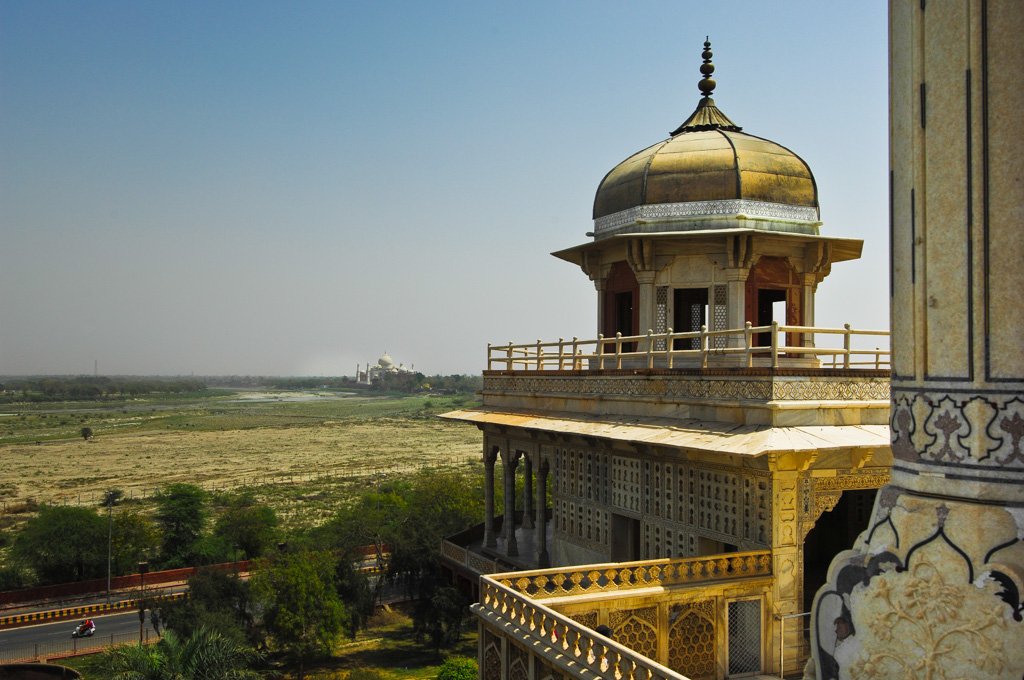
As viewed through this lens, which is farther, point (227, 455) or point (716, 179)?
point (227, 455)

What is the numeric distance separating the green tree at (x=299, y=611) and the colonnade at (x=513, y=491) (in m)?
7.46

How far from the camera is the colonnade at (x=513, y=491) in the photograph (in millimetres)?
17047

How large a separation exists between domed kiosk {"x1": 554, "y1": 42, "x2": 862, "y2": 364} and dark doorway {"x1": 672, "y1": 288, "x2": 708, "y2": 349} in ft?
0.07

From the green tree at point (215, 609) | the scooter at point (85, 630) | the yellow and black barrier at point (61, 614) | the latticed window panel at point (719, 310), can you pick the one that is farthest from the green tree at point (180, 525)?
the latticed window panel at point (719, 310)

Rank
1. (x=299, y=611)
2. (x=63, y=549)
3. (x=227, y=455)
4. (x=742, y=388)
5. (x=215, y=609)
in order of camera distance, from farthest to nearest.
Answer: (x=227, y=455) < (x=63, y=549) < (x=215, y=609) < (x=299, y=611) < (x=742, y=388)

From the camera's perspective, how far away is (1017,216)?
5148 millimetres

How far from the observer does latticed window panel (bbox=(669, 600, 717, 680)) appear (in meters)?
9.59

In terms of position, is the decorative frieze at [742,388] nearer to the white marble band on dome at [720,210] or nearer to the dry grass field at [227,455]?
the white marble band on dome at [720,210]

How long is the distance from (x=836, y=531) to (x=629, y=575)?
25.2 ft

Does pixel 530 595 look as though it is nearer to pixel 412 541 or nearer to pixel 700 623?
pixel 700 623

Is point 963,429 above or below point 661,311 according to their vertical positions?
below

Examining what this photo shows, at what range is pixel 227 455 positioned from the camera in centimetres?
8412

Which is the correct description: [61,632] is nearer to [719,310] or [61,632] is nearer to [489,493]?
[489,493]

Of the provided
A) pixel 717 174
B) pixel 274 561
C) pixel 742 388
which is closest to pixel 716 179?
pixel 717 174
